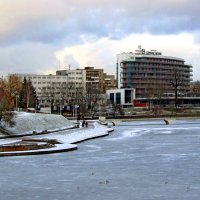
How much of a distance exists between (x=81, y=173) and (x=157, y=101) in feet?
542

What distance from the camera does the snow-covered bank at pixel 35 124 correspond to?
242 feet

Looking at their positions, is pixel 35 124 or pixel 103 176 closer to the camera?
pixel 103 176

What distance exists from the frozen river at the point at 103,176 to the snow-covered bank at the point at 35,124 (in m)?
33.3

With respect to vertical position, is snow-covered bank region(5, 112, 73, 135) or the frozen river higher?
snow-covered bank region(5, 112, 73, 135)

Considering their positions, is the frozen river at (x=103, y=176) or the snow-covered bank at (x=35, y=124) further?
the snow-covered bank at (x=35, y=124)

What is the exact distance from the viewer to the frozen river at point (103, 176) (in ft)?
71.4

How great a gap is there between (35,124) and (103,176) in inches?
2082

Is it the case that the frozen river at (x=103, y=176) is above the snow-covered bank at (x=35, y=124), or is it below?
below

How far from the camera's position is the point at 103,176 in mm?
27547

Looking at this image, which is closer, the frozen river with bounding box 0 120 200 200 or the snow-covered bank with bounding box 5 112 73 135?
the frozen river with bounding box 0 120 200 200

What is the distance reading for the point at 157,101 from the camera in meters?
193

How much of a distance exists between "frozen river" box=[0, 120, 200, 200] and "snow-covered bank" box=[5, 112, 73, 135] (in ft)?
109

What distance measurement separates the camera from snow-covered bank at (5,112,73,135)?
242ft

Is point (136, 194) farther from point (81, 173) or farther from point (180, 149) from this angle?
point (180, 149)
